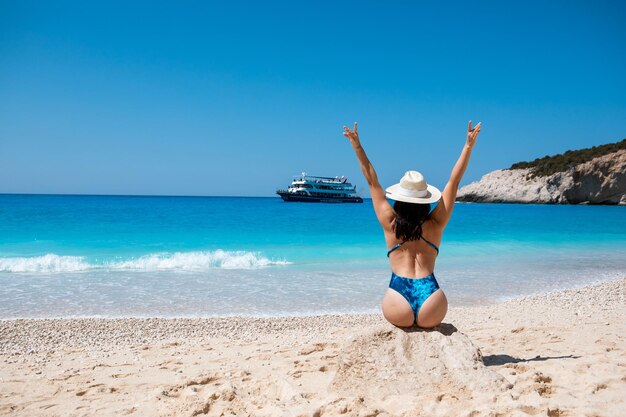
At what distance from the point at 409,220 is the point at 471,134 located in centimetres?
97

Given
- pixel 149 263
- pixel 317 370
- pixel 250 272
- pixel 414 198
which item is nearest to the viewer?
pixel 414 198

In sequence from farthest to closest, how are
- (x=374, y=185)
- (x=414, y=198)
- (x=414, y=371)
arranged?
(x=374, y=185)
(x=414, y=198)
(x=414, y=371)

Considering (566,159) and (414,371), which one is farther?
(566,159)

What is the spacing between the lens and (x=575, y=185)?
71375 millimetres

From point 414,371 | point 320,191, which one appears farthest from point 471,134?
point 320,191

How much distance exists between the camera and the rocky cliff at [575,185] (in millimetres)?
67438

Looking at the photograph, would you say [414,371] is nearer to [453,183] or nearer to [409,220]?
[409,220]

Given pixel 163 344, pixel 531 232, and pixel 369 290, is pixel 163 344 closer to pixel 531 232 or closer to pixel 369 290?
pixel 369 290

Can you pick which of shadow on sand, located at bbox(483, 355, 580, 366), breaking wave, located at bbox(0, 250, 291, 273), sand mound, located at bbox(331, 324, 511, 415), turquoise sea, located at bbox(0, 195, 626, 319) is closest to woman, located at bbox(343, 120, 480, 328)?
sand mound, located at bbox(331, 324, 511, 415)

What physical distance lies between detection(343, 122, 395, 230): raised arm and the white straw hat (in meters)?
0.11

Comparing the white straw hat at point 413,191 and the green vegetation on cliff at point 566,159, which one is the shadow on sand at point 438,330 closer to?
the white straw hat at point 413,191

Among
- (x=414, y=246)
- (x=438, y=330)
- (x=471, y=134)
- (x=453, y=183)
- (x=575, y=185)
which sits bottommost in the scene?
Answer: (x=438, y=330)

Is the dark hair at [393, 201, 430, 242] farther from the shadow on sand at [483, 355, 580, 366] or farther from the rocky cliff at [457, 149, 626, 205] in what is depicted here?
the rocky cliff at [457, 149, 626, 205]

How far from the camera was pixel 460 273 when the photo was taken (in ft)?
42.8
